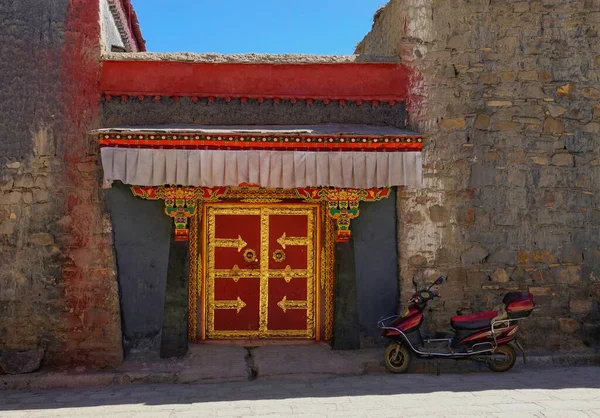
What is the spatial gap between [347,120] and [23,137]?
3.58 m

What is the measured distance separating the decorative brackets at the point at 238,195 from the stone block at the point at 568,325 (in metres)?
2.49

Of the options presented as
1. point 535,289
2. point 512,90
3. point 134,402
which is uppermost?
point 512,90

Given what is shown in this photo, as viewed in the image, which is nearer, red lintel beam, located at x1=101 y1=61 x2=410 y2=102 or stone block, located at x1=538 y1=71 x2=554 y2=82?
red lintel beam, located at x1=101 y1=61 x2=410 y2=102

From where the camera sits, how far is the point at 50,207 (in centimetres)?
591

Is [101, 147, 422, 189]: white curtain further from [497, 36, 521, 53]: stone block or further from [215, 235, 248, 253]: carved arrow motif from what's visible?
[497, 36, 521, 53]: stone block

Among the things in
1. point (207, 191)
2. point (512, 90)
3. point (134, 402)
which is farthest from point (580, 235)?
point (134, 402)

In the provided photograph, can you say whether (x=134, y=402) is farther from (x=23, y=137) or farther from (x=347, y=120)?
(x=347, y=120)

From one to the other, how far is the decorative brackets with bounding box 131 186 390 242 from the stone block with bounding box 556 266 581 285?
2203 mm

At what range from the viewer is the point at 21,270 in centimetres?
583

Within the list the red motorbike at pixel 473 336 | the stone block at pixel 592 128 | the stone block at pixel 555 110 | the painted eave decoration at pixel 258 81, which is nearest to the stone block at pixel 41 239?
the painted eave decoration at pixel 258 81

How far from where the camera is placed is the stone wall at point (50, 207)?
5.82 metres

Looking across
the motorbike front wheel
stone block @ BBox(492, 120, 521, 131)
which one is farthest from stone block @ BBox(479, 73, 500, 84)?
the motorbike front wheel

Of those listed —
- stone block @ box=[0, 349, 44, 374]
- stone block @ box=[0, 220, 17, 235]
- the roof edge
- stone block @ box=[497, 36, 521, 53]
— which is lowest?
stone block @ box=[0, 349, 44, 374]

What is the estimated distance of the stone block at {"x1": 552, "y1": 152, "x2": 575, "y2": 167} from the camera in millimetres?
6383
